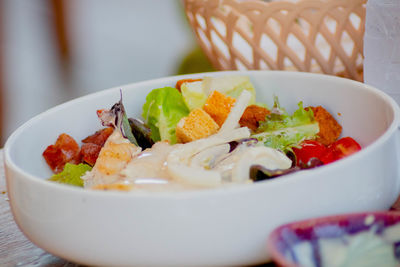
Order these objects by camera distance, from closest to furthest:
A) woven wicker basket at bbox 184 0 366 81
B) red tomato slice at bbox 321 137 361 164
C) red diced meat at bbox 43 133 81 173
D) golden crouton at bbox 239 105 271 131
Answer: red tomato slice at bbox 321 137 361 164 < red diced meat at bbox 43 133 81 173 < golden crouton at bbox 239 105 271 131 < woven wicker basket at bbox 184 0 366 81

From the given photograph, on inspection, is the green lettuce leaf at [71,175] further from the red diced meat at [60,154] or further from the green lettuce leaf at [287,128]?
the green lettuce leaf at [287,128]

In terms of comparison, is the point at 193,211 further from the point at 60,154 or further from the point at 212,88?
the point at 212,88

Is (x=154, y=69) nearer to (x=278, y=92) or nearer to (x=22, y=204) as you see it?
(x=278, y=92)

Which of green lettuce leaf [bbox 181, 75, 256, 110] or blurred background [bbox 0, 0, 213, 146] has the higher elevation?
green lettuce leaf [bbox 181, 75, 256, 110]

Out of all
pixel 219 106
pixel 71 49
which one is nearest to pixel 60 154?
pixel 219 106

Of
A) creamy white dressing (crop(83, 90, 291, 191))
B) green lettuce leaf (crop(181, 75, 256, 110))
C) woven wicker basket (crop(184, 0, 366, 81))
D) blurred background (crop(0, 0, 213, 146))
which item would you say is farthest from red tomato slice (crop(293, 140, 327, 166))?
blurred background (crop(0, 0, 213, 146))

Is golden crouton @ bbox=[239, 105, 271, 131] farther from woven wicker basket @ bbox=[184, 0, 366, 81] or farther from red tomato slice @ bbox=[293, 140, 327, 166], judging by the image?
woven wicker basket @ bbox=[184, 0, 366, 81]

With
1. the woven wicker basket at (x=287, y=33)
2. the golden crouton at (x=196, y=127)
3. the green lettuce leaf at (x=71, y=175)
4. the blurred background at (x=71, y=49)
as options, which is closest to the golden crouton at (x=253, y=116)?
the golden crouton at (x=196, y=127)
